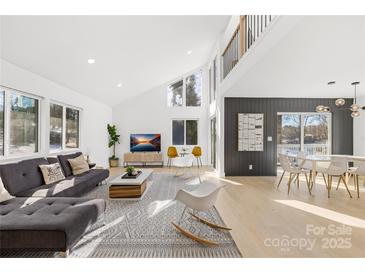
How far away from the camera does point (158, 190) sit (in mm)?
4598

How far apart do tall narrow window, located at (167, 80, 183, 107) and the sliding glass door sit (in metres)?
4.11

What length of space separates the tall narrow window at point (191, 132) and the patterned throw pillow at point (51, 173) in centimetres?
576

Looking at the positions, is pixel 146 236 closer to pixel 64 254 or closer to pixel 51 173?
pixel 64 254

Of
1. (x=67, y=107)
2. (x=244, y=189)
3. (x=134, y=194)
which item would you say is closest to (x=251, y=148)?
(x=244, y=189)

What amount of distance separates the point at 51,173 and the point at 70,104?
2504 mm

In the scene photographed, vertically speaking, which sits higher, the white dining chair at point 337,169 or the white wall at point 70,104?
the white wall at point 70,104

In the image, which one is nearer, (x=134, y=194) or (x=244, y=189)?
(x=134, y=194)

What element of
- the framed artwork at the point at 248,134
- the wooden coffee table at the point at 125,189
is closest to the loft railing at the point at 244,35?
the framed artwork at the point at 248,134

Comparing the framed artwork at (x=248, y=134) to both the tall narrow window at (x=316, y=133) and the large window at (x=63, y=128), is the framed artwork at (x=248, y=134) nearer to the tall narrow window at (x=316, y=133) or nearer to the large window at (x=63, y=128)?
the tall narrow window at (x=316, y=133)

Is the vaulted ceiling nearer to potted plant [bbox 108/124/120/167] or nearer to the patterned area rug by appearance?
potted plant [bbox 108/124/120/167]

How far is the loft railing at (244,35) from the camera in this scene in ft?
11.6
